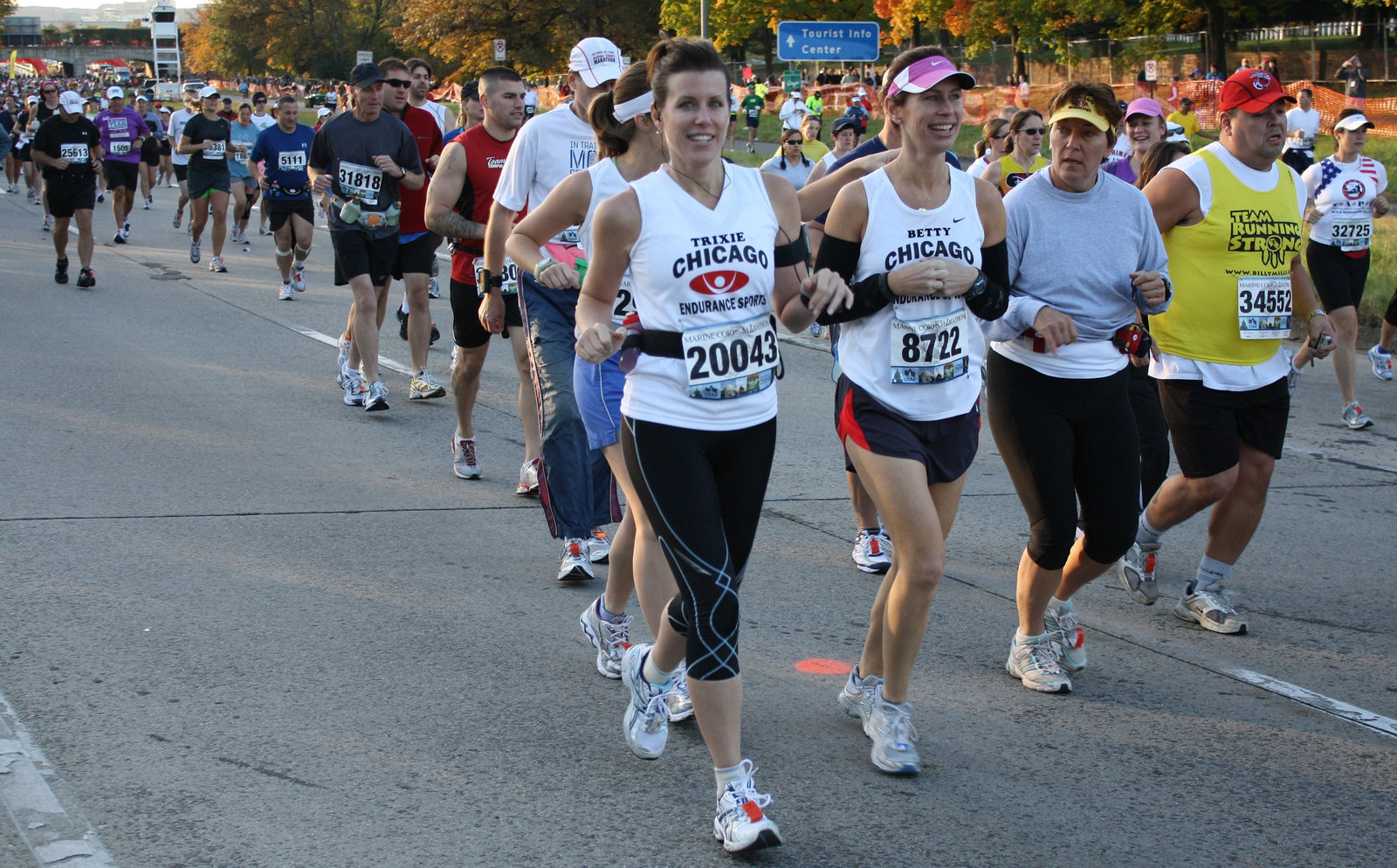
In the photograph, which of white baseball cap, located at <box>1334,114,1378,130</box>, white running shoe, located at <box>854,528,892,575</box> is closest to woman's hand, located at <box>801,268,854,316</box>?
white running shoe, located at <box>854,528,892,575</box>

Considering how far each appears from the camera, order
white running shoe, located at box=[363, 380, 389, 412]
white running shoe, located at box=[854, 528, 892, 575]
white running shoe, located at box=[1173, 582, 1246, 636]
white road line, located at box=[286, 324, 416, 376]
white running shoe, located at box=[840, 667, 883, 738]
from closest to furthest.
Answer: white running shoe, located at box=[840, 667, 883, 738]
white running shoe, located at box=[1173, 582, 1246, 636]
white running shoe, located at box=[854, 528, 892, 575]
white running shoe, located at box=[363, 380, 389, 412]
white road line, located at box=[286, 324, 416, 376]

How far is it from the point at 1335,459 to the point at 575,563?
5048 mm

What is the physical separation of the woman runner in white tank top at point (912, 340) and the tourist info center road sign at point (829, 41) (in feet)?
115

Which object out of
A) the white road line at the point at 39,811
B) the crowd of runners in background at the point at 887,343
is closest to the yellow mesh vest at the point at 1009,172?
the crowd of runners in background at the point at 887,343

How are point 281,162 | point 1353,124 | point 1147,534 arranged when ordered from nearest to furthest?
point 1147,534
point 1353,124
point 281,162

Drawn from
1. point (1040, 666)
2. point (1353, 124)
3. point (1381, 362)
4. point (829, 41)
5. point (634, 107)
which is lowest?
point (1040, 666)

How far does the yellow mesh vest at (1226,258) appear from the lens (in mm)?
5172

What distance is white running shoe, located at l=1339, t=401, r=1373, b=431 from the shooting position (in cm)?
913

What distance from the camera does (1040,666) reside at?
4.68 metres

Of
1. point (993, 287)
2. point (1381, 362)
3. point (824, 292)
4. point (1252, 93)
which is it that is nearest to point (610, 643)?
point (824, 292)

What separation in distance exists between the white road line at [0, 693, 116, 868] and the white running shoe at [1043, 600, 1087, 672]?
303 centimetres

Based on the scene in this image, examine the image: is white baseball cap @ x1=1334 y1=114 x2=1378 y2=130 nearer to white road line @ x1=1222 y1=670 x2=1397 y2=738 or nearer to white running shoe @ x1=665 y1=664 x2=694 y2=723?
white road line @ x1=1222 y1=670 x2=1397 y2=738

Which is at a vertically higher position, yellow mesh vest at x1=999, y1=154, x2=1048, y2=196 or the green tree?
the green tree

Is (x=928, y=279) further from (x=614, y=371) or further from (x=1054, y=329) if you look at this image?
(x=614, y=371)
